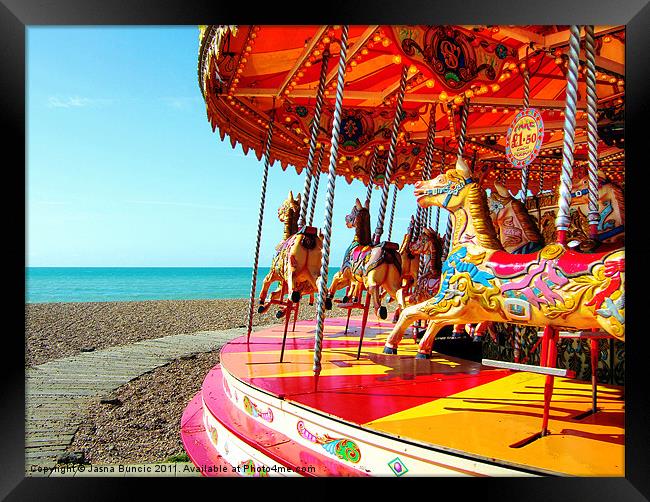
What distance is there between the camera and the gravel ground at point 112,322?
1306cm

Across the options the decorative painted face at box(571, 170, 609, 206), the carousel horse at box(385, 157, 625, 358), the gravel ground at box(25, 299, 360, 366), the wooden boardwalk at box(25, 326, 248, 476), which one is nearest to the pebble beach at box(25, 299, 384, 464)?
the gravel ground at box(25, 299, 360, 366)

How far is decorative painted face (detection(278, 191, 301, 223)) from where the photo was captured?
664 centimetres

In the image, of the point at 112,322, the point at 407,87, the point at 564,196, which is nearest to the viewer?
the point at 564,196

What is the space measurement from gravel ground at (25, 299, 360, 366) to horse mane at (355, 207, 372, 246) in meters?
8.13

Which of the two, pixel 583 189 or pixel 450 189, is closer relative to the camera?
pixel 450 189

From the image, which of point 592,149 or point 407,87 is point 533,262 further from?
point 407,87

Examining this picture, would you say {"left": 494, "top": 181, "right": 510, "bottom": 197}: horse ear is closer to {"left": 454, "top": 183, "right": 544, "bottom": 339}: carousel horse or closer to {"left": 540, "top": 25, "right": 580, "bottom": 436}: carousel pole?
{"left": 454, "top": 183, "right": 544, "bottom": 339}: carousel horse

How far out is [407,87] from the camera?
7.73 m

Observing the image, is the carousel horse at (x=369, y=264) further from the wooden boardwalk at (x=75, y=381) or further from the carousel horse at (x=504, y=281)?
the wooden boardwalk at (x=75, y=381)

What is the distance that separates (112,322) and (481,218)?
16742 millimetres
